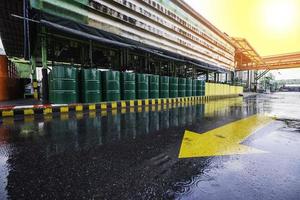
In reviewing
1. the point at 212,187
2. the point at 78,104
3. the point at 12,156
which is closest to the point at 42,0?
the point at 78,104

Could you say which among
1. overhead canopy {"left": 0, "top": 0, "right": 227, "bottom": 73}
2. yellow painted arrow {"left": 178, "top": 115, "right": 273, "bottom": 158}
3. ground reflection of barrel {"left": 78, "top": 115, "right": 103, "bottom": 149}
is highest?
overhead canopy {"left": 0, "top": 0, "right": 227, "bottom": 73}

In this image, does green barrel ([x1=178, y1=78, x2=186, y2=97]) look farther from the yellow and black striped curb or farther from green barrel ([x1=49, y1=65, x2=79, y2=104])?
green barrel ([x1=49, y1=65, x2=79, y2=104])

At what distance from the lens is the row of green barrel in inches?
231

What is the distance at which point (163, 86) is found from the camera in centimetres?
961

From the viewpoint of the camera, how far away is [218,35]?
845 inches

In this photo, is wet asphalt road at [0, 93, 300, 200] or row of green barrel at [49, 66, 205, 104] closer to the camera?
wet asphalt road at [0, 93, 300, 200]

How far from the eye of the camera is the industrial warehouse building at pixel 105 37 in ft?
19.8

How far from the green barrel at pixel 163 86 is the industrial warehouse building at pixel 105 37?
6 centimetres

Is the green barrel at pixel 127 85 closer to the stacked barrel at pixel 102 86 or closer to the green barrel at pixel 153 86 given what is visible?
the stacked barrel at pixel 102 86

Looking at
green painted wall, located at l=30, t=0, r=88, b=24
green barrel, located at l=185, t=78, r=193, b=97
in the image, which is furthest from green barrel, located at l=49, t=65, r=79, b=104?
green barrel, located at l=185, t=78, r=193, b=97

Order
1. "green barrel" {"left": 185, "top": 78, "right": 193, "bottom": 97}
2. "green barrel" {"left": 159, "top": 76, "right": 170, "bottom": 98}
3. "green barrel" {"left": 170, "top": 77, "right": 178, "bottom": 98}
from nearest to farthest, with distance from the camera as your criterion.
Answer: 1. "green barrel" {"left": 159, "top": 76, "right": 170, "bottom": 98}
2. "green barrel" {"left": 170, "top": 77, "right": 178, "bottom": 98}
3. "green barrel" {"left": 185, "top": 78, "right": 193, "bottom": 97}

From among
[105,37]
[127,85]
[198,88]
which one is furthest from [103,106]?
[198,88]

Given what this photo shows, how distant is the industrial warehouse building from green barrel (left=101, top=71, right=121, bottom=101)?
5cm

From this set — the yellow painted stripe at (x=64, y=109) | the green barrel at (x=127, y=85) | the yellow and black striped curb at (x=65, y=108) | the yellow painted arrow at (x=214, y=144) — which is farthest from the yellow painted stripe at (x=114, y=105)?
the yellow painted arrow at (x=214, y=144)
